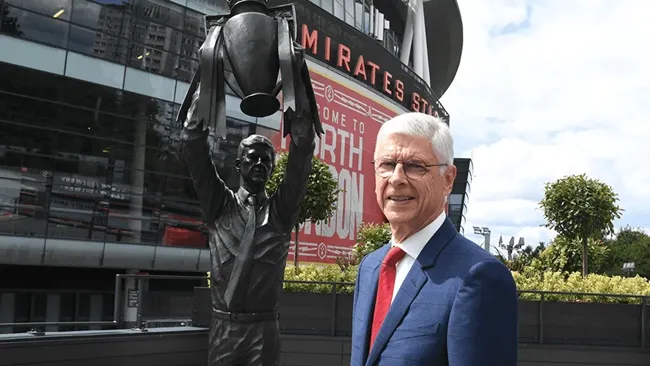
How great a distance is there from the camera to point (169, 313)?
10.1m

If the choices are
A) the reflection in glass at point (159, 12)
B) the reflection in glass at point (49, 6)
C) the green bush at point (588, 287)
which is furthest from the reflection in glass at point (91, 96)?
the green bush at point (588, 287)

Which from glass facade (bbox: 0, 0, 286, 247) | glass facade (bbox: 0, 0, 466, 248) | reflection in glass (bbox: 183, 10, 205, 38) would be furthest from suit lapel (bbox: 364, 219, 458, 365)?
reflection in glass (bbox: 183, 10, 205, 38)

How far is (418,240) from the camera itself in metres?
2.21

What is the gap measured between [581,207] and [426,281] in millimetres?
15335

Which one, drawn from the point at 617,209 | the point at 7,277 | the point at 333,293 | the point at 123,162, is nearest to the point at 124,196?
the point at 123,162

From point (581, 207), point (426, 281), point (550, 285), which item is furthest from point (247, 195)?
point (581, 207)

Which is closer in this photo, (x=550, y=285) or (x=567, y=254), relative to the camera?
(x=550, y=285)

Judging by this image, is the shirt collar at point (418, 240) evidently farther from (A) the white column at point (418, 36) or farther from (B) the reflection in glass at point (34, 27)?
(A) the white column at point (418, 36)

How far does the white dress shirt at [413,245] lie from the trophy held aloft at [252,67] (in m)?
2.42

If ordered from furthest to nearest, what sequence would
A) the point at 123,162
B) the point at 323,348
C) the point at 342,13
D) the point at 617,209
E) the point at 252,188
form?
the point at 342,13 → the point at 123,162 → the point at 617,209 → the point at 323,348 → the point at 252,188

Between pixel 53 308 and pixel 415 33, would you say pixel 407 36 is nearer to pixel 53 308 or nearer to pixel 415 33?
pixel 415 33

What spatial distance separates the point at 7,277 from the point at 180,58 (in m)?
9.14

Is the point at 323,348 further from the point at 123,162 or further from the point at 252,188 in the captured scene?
the point at 123,162

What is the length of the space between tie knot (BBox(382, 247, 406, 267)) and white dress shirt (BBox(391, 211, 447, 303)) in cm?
2
